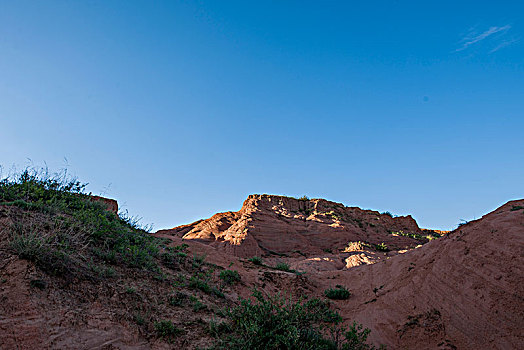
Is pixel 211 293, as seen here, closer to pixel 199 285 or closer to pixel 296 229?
pixel 199 285

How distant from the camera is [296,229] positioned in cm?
2541

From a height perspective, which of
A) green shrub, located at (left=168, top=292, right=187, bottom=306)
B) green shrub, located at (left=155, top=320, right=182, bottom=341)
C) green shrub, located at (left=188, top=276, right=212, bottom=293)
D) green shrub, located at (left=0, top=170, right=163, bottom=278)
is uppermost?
green shrub, located at (left=0, top=170, right=163, bottom=278)

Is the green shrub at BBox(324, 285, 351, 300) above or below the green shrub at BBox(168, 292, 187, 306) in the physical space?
below

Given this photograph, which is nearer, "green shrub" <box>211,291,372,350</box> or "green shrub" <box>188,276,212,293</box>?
"green shrub" <box>211,291,372,350</box>

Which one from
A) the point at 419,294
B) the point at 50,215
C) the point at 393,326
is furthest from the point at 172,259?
the point at 419,294

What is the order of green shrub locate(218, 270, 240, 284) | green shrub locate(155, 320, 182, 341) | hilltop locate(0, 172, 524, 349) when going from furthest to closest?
green shrub locate(218, 270, 240, 284), green shrub locate(155, 320, 182, 341), hilltop locate(0, 172, 524, 349)

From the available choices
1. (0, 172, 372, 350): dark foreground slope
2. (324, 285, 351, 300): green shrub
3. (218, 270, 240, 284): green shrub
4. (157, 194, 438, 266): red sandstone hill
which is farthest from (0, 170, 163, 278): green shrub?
(157, 194, 438, 266): red sandstone hill

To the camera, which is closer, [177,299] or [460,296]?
[177,299]

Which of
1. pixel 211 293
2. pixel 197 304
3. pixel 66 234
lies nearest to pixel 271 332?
pixel 197 304

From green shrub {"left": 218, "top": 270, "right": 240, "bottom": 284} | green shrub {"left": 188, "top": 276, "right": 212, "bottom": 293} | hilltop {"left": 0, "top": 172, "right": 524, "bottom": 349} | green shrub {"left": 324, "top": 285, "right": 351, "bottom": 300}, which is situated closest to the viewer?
hilltop {"left": 0, "top": 172, "right": 524, "bottom": 349}

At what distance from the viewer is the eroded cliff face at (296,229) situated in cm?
2278

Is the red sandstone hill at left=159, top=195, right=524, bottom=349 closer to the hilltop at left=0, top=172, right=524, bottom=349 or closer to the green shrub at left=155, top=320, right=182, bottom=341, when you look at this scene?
the hilltop at left=0, top=172, right=524, bottom=349

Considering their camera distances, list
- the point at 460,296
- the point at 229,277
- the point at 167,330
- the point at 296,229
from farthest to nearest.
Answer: the point at 296,229 → the point at 229,277 → the point at 460,296 → the point at 167,330

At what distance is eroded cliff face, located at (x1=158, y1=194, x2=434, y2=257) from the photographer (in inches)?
897
